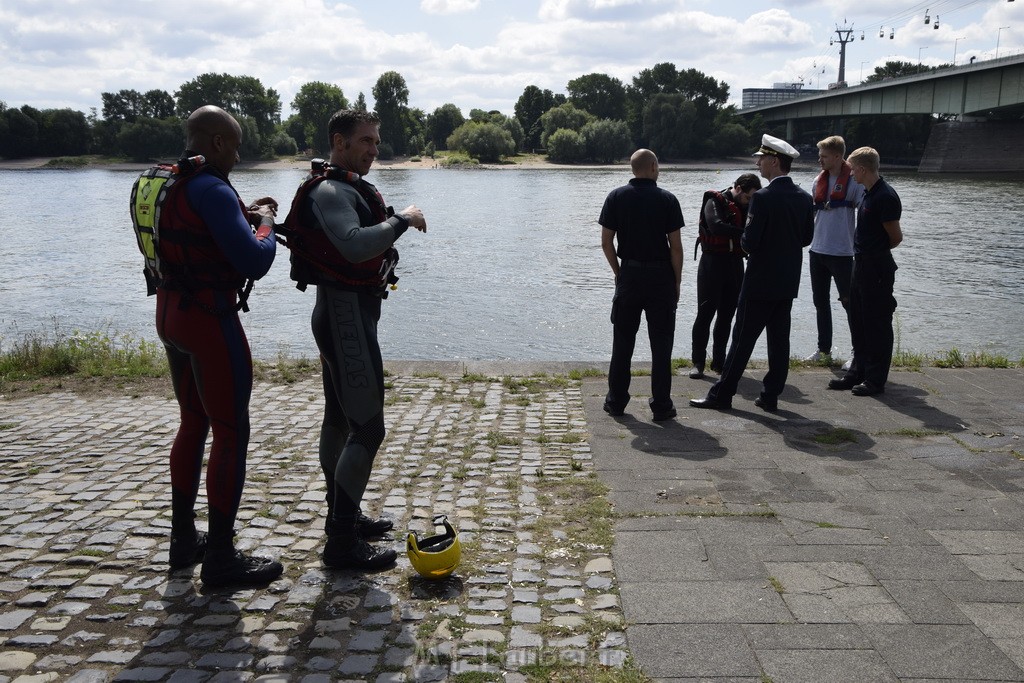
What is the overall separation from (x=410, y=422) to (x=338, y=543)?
9.14 feet

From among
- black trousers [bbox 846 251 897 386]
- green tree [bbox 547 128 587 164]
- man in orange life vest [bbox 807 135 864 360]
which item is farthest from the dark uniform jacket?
green tree [bbox 547 128 587 164]

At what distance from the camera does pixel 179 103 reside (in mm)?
113062

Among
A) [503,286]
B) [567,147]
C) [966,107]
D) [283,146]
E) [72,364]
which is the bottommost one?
[503,286]

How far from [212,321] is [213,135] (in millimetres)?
780

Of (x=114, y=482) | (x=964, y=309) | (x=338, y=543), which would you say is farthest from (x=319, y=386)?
(x=964, y=309)

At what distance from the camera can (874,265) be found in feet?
25.2

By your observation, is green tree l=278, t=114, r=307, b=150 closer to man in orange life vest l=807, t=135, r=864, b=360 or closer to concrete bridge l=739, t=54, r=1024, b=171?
concrete bridge l=739, t=54, r=1024, b=171

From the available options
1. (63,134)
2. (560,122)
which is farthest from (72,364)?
(63,134)

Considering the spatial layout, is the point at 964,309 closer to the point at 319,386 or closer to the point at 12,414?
the point at 319,386

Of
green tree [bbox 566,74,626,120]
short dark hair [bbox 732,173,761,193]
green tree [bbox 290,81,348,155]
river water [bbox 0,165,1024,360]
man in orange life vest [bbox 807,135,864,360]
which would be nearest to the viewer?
short dark hair [bbox 732,173,761,193]

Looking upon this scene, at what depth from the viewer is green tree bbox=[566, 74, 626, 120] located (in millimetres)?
131125

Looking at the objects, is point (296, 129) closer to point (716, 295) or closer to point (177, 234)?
point (716, 295)

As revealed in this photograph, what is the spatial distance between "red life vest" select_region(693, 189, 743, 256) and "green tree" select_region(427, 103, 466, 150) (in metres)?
110

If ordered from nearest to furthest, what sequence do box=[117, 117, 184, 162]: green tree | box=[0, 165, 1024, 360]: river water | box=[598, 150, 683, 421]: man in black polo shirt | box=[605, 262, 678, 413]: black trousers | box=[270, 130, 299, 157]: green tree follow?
box=[598, 150, 683, 421]: man in black polo shirt
box=[605, 262, 678, 413]: black trousers
box=[0, 165, 1024, 360]: river water
box=[117, 117, 184, 162]: green tree
box=[270, 130, 299, 157]: green tree
